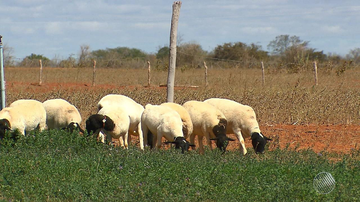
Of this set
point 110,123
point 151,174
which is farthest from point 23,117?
point 151,174

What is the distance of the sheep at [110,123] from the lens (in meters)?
10.8

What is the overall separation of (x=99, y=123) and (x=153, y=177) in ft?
11.3

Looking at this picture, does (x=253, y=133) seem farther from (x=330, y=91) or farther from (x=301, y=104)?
(x=330, y=91)

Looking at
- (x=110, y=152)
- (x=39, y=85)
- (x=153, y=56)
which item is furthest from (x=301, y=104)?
(x=153, y=56)

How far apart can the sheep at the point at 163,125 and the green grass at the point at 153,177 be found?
681mm

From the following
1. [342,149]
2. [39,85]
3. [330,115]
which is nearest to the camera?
[342,149]

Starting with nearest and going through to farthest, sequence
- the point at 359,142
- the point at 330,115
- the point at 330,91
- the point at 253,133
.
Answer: the point at 253,133 < the point at 359,142 < the point at 330,115 < the point at 330,91

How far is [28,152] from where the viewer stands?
928 cm

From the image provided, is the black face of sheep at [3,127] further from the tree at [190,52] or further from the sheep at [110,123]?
A: the tree at [190,52]

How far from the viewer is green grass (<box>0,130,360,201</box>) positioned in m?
6.96

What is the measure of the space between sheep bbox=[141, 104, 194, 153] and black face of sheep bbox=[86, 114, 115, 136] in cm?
92

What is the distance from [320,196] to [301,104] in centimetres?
1129

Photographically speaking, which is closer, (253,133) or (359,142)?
(253,133)

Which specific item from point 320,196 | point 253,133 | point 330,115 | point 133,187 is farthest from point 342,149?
point 133,187
